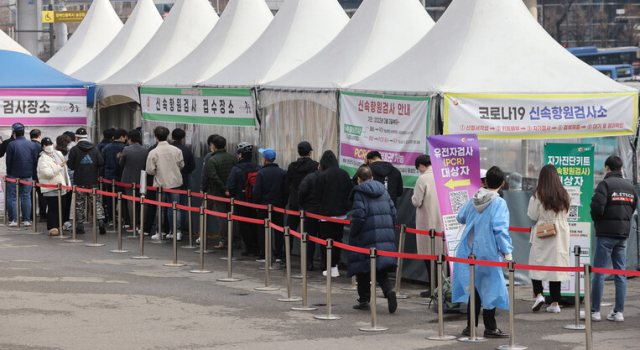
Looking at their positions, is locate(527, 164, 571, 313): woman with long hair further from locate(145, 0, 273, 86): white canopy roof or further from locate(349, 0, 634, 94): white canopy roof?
locate(145, 0, 273, 86): white canopy roof

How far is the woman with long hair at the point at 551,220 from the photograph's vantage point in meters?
9.99

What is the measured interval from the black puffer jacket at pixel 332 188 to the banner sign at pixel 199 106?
3.34 metres

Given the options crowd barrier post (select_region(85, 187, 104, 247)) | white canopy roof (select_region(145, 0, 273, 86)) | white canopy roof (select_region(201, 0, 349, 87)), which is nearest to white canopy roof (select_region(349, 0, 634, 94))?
white canopy roof (select_region(201, 0, 349, 87))

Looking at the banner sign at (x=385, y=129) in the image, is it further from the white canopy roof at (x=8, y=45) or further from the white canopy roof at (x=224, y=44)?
the white canopy roof at (x=8, y=45)

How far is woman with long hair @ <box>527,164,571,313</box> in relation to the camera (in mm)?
9992

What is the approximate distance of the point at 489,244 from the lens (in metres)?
8.75

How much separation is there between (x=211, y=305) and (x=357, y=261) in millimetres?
1745

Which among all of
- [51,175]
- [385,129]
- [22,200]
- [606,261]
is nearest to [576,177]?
[606,261]

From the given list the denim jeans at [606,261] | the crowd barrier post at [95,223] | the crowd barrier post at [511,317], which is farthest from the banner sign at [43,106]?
the crowd barrier post at [511,317]

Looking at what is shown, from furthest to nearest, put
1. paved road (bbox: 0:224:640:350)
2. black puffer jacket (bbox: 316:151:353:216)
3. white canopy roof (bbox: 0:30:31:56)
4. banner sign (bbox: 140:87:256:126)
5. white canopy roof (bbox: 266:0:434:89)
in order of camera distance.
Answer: white canopy roof (bbox: 0:30:31:56) < banner sign (bbox: 140:87:256:126) < white canopy roof (bbox: 266:0:434:89) < black puffer jacket (bbox: 316:151:353:216) < paved road (bbox: 0:224:640:350)

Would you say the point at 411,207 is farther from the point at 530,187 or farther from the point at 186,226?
the point at 186,226

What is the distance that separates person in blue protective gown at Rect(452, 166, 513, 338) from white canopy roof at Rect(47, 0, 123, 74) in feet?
59.5

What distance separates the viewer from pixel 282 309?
1025 centimetres

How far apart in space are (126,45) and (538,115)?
13402 millimetres
